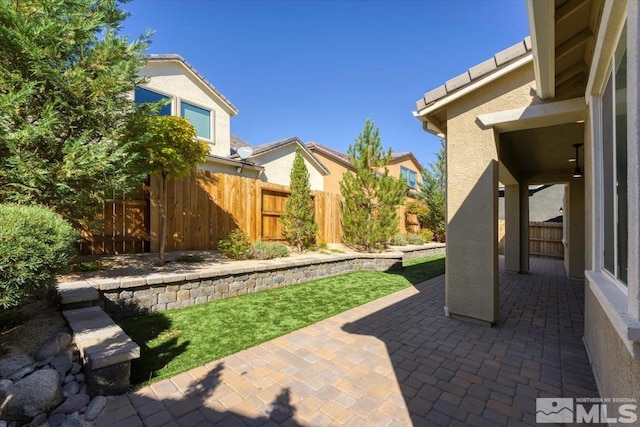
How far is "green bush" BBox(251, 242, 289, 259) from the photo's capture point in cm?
809

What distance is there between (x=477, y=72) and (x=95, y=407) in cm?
666

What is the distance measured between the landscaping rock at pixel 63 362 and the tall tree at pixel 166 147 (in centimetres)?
337

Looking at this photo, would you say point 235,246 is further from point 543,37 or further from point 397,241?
point 397,241

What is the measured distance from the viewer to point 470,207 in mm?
4773

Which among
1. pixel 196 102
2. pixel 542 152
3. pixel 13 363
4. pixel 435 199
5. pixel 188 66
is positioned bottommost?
pixel 13 363

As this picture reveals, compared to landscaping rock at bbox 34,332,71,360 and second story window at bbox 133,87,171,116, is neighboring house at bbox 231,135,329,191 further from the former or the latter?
landscaping rock at bbox 34,332,71,360

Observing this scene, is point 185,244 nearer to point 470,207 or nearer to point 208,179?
point 208,179

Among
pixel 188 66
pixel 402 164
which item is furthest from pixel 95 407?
pixel 402 164

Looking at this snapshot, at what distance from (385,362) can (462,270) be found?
2.43 meters

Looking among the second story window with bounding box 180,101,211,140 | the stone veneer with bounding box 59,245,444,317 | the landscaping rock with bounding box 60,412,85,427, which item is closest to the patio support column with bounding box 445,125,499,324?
the stone veneer with bounding box 59,245,444,317

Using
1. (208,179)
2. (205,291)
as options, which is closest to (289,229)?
(208,179)

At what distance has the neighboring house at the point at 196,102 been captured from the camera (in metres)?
10.9

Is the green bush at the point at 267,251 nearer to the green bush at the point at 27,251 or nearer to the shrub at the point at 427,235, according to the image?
the green bush at the point at 27,251

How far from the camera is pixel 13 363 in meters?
2.67
